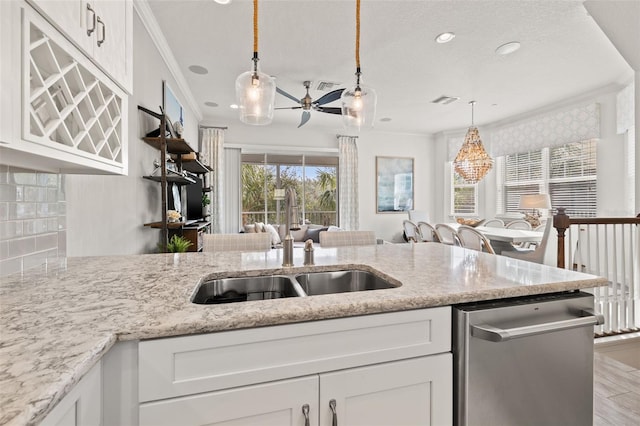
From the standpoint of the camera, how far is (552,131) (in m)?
4.81

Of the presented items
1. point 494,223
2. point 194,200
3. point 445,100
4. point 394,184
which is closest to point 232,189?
point 194,200

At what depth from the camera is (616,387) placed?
76.6 inches

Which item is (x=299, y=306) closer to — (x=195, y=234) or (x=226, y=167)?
(x=195, y=234)

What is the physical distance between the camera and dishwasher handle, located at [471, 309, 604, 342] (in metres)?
0.90

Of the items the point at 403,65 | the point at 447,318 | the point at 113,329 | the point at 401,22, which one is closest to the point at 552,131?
the point at 403,65

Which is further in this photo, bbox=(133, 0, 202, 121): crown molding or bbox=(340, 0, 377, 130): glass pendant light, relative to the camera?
bbox=(133, 0, 202, 121): crown molding

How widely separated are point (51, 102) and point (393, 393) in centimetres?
140

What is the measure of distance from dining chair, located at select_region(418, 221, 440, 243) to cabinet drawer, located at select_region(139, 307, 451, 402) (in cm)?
333

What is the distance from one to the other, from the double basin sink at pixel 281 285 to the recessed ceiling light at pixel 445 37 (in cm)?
271

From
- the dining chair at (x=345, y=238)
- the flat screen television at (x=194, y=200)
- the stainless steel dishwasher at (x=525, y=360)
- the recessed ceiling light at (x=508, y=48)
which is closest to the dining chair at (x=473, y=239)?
the dining chair at (x=345, y=238)

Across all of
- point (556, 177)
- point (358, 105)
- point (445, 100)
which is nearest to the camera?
point (358, 105)

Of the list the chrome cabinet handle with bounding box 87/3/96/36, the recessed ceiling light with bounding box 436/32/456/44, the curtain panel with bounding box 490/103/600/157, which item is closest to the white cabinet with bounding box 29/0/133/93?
the chrome cabinet handle with bounding box 87/3/96/36

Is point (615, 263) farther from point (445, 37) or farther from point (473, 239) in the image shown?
point (445, 37)

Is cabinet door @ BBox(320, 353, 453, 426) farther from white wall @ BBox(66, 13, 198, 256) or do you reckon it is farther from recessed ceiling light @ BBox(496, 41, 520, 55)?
recessed ceiling light @ BBox(496, 41, 520, 55)
